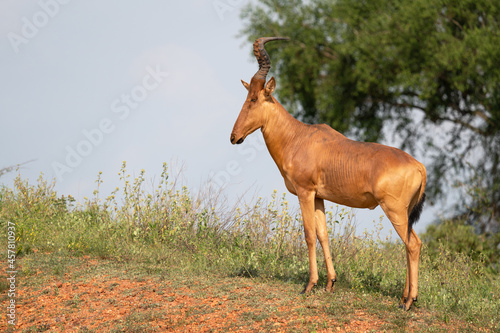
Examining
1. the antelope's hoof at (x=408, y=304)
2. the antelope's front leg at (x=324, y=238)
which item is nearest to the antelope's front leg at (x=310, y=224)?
the antelope's front leg at (x=324, y=238)

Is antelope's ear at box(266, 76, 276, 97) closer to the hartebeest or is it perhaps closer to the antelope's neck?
the hartebeest

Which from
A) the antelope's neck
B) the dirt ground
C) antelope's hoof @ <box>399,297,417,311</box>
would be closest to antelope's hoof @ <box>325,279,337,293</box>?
the dirt ground

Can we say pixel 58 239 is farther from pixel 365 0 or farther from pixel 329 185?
pixel 365 0

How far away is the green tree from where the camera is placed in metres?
16.8

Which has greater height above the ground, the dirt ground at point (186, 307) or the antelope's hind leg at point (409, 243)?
the antelope's hind leg at point (409, 243)

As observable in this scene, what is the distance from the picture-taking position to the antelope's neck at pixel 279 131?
782cm

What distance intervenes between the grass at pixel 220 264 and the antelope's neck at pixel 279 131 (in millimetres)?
1998

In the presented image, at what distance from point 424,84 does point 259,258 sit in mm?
9890

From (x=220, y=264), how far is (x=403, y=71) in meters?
10.5

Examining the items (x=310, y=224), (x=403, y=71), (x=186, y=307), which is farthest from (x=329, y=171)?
(x=403, y=71)

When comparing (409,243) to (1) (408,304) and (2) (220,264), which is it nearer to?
(1) (408,304)

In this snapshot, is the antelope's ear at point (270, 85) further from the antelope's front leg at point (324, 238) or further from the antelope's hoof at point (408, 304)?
the antelope's hoof at point (408, 304)

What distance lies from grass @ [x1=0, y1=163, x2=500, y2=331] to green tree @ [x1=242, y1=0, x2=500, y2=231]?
7.42 m

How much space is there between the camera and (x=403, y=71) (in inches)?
675
